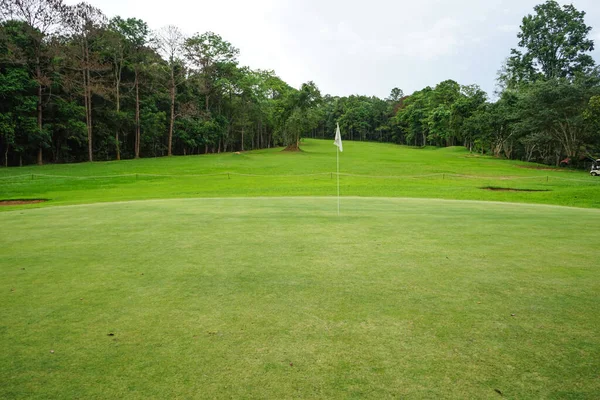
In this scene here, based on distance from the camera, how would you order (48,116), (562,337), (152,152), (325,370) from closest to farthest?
1. (325,370)
2. (562,337)
3. (48,116)
4. (152,152)

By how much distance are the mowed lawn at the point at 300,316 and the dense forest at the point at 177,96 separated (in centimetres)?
3479

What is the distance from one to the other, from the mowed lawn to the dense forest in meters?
34.8

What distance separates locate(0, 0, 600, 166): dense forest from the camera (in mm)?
34531

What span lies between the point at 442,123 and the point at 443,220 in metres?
71.7

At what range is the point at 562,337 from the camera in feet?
9.83

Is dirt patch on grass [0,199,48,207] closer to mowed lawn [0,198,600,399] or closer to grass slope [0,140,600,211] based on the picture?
grass slope [0,140,600,211]

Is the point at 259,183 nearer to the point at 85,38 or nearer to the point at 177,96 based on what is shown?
the point at 85,38

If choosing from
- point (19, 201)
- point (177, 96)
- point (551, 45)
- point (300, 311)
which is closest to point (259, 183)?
point (19, 201)

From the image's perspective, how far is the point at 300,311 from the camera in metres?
3.55

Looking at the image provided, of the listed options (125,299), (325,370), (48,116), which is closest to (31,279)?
(125,299)

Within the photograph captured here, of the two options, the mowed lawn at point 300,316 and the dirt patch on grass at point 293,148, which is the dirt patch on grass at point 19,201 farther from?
the dirt patch on grass at point 293,148

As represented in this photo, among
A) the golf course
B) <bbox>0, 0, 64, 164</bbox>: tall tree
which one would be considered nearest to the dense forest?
<bbox>0, 0, 64, 164</bbox>: tall tree

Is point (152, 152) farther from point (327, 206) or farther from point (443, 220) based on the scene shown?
point (443, 220)

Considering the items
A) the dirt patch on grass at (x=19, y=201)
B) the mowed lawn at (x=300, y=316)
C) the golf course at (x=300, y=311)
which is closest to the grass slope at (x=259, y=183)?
the dirt patch on grass at (x=19, y=201)
